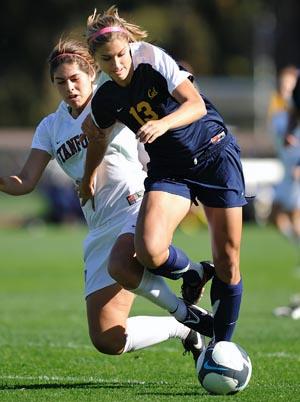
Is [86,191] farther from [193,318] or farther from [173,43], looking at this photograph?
[173,43]

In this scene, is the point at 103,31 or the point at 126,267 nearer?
the point at 103,31

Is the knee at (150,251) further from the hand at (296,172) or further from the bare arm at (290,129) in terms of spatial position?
the hand at (296,172)

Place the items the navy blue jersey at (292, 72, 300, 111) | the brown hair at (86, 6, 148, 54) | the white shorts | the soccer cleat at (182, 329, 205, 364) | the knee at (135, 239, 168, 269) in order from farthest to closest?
the navy blue jersey at (292, 72, 300, 111)
the soccer cleat at (182, 329, 205, 364)
the white shorts
the brown hair at (86, 6, 148, 54)
the knee at (135, 239, 168, 269)

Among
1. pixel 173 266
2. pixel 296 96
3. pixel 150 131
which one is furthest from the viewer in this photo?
pixel 296 96

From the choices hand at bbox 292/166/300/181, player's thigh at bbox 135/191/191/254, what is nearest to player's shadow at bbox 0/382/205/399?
player's thigh at bbox 135/191/191/254

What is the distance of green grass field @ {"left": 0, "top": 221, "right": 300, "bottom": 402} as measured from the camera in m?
5.95

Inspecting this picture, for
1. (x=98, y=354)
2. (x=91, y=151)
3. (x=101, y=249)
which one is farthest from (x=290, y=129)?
(x=91, y=151)

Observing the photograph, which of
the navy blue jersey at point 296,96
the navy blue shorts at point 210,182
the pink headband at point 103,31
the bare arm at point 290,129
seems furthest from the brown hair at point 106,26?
the bare arm at point 290,129

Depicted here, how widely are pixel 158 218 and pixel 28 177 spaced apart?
3.76 ft

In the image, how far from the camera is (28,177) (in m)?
6.53

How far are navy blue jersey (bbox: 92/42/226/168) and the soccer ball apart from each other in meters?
1.06

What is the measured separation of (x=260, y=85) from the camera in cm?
5303

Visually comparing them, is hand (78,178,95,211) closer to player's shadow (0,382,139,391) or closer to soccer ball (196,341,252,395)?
player's shadow (0,382,139,391)

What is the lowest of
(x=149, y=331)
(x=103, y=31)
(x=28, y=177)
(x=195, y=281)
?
(x=149, y=331)
